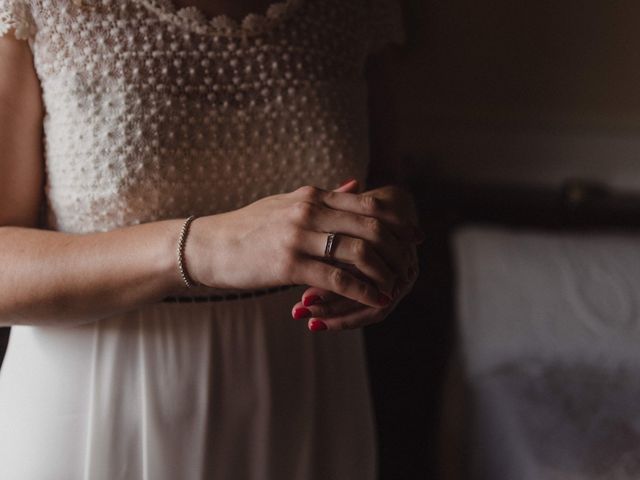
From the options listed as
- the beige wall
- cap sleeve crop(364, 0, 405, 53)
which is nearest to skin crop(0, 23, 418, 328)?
cap sleeve crop(364, 0, 405, 53)

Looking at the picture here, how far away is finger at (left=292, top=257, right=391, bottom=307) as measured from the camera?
514mm

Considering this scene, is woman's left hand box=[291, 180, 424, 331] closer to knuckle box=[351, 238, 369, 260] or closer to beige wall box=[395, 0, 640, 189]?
knuckle box=[351, 238, 369, 260]

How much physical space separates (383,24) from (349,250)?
0.40 m

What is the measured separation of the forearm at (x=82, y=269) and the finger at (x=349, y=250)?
5.0 inches

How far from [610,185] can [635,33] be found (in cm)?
52

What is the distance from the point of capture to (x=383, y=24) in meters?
0.79

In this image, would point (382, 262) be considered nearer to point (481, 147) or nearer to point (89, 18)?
point (89, 18)

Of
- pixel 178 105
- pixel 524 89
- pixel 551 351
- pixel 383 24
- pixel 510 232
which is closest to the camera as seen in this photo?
pixel 178 105

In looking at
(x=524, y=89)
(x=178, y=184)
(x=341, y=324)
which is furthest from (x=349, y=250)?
(x=524, y=89)

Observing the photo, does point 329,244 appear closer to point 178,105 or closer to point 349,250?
point 349,250

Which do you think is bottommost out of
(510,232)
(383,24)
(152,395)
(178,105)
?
(152,395)

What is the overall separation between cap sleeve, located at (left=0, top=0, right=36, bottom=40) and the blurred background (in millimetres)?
972

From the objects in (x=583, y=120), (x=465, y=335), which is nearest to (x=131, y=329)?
(x=465, y=335)

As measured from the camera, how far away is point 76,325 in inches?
25.1
